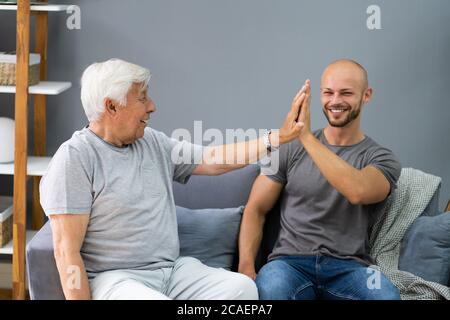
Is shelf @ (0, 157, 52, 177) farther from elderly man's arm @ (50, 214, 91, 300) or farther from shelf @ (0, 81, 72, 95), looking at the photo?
elderly man's arm @ (50, 214, 91, 300)

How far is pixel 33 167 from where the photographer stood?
336 cm

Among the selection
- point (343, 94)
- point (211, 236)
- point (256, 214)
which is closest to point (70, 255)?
point (211, 236)

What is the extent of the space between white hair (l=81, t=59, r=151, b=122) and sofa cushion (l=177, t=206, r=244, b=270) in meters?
0.59

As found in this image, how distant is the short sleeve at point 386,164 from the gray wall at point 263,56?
89cm

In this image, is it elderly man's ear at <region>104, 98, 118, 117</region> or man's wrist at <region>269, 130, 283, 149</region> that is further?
man's wrist at <region>269, 130, 283, 149</region>

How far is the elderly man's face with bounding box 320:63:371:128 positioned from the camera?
2693mm

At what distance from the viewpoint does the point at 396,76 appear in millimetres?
3516

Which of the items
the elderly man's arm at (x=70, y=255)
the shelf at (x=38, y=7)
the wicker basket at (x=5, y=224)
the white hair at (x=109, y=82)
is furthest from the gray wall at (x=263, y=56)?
the elderly man's arm at (x=70, y=255)

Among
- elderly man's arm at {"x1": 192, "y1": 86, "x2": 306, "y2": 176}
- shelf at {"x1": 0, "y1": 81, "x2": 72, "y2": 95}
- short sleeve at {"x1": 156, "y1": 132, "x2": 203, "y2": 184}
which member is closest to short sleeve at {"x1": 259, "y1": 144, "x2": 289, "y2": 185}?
elderly man's arm at {"x1": 192, "y1": 86, "x2": 306, "y2": 176}

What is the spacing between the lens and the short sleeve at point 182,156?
8.68ft

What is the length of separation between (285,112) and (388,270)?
43.3 inches

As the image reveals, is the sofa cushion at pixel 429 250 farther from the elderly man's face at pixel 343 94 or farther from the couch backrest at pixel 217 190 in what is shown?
the couch backrest at pixel 217 190

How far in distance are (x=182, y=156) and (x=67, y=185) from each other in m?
0.48

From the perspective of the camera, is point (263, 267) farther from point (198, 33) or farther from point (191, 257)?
point (198, 33)
